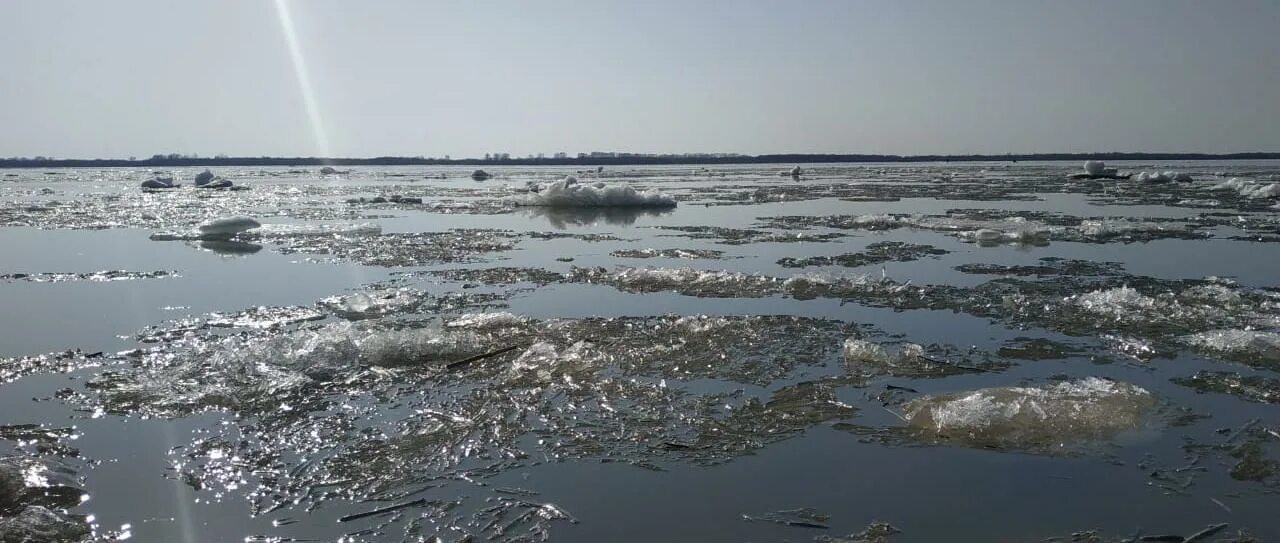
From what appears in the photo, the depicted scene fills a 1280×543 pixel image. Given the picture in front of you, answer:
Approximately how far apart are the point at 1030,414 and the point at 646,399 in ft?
8.51

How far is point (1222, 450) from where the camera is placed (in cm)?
457

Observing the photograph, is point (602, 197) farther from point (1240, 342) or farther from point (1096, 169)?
point (1096, 169)

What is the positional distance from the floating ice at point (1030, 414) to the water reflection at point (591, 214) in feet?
47.3

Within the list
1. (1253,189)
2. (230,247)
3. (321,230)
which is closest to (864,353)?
(230,247)

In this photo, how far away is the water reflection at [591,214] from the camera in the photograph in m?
20.3

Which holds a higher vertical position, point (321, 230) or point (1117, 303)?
point (321, 230)

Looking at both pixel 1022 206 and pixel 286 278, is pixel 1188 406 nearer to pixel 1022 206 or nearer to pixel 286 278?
pixel 286 278

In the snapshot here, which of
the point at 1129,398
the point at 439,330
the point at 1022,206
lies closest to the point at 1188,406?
the point at 1129,398

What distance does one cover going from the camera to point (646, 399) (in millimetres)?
5562

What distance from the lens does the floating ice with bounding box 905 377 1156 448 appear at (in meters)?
4.83

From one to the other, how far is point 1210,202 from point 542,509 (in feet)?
91.9

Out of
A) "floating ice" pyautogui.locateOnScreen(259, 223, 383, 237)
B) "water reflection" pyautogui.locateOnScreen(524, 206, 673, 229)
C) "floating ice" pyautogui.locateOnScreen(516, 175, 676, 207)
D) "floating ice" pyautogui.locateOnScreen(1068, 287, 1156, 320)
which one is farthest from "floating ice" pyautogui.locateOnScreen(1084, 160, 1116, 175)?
"floating ice" pyautogui.locateOnScreen(259, 223, 383, 237)

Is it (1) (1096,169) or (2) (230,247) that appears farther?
(1) (1096,169)

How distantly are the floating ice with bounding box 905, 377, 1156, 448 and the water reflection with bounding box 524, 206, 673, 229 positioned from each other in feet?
47.3
